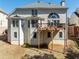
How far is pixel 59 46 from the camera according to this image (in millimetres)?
36844

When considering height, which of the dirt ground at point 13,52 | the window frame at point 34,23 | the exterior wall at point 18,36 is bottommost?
the dirt ground at point 13,52

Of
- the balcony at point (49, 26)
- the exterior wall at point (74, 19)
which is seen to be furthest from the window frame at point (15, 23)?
the exterior wall at point (74, 19)

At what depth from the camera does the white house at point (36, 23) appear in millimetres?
36531

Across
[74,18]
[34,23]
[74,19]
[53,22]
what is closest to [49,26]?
[53,22]

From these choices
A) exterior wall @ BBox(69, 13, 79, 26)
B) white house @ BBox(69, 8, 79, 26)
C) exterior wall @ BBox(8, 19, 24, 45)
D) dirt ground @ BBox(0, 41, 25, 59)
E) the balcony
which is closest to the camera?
dirt ground @ BBox(0, 41, 25, 59)

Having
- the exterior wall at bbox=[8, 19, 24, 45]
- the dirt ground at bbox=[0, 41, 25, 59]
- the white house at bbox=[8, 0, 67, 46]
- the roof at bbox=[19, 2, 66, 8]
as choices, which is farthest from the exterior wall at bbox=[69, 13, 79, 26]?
the dirt ground at bbox=[0, 41, 25, 59]

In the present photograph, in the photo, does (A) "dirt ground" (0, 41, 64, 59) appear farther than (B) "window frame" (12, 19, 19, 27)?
No

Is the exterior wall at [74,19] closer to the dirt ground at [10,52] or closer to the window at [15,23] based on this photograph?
the window at [15,23]

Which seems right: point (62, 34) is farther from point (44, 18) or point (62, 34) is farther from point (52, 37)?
point (44, 18)

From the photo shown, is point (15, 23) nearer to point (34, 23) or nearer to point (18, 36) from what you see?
point (18, 36)

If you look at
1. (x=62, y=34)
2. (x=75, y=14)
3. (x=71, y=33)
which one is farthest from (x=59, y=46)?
(x=75, y=14)

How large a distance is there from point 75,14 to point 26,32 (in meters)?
37.0

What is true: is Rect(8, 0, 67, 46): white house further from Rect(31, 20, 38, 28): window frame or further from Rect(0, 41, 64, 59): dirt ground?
Rect(0, 41, 64, 59): dirt ground

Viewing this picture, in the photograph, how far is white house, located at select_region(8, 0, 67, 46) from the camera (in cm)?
3653
